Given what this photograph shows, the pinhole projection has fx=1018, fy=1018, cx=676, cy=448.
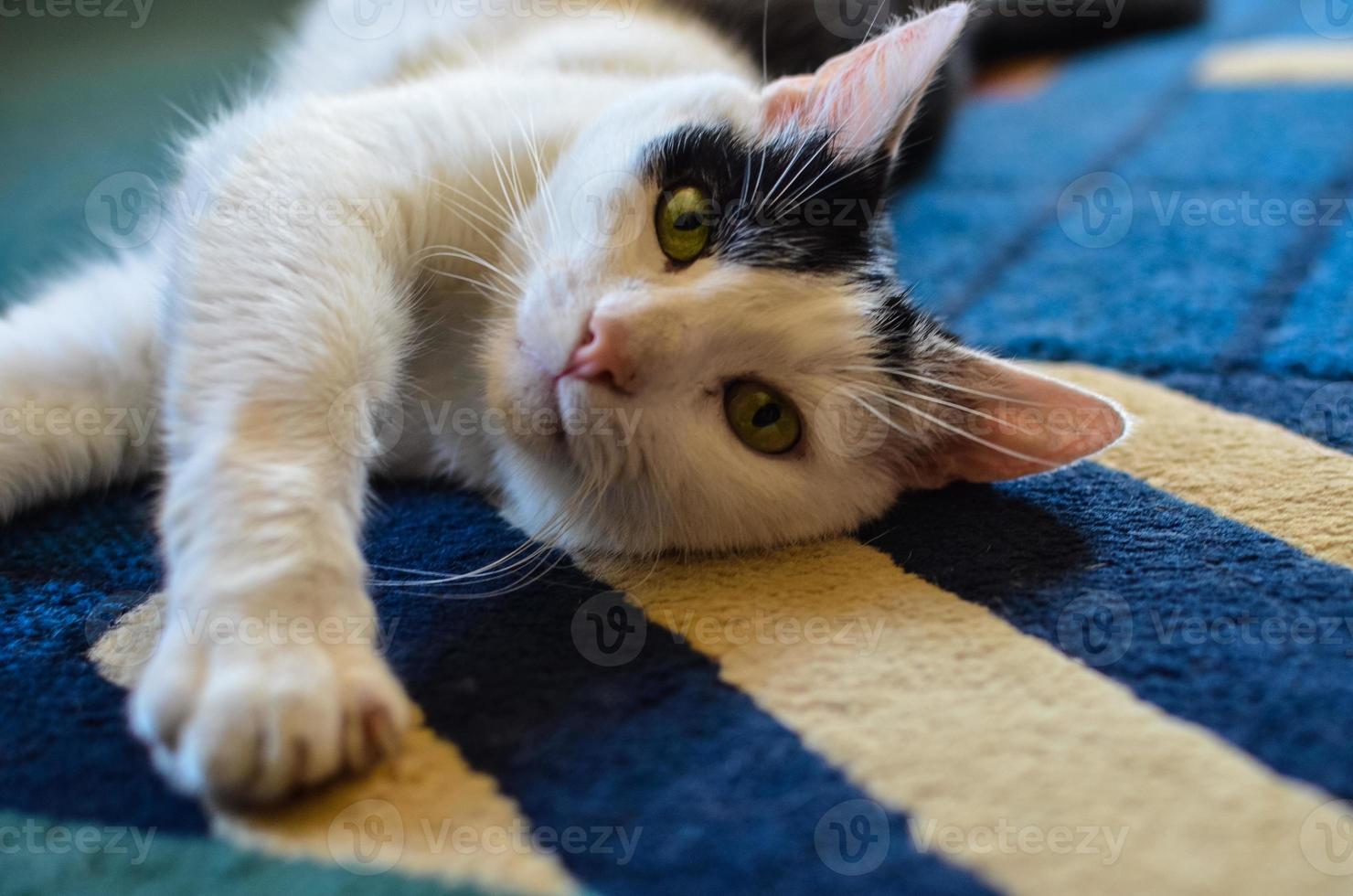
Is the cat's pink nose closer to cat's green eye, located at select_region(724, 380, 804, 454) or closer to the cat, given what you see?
the cat

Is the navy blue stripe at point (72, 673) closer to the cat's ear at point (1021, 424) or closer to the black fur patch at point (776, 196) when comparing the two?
the black fur patch at point (776, 196)

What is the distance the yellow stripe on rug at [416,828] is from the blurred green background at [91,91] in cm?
99

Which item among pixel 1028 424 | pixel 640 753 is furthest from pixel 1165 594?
pixel 640 753

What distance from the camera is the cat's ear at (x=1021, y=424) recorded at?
108cm

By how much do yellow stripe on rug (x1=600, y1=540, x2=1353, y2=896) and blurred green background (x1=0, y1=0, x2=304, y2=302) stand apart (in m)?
1.05

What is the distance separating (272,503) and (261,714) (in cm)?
18

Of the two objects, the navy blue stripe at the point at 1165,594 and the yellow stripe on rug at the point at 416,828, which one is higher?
the navy blue stripe at the point at 1165,594

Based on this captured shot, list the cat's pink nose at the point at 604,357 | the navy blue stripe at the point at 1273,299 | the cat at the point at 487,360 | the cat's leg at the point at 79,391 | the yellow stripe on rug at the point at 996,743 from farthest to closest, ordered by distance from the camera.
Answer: the navy blue stripe at the point at 1273,299 → the cat's leg at the point at 79,391 → the cat's pink nose at the point at 604,357 → the cat at the point at 487,360 → the yellow stripe on rug at the point at 996,743

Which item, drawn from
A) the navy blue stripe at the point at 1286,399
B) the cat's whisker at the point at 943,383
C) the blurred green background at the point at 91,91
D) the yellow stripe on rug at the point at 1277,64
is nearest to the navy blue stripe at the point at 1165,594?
the cat's whisker at the point at 943,383

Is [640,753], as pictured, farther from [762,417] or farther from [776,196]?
[776,196]

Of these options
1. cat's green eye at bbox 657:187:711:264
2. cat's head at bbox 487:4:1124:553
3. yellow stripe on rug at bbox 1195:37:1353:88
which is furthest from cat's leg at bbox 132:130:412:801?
yellow stripe on rug at bbox 1195:37:1353:88

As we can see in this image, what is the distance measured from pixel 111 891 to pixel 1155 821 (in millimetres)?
698

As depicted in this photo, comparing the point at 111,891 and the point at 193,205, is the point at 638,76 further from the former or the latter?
the point at 111,891

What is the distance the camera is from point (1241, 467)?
1183mm
